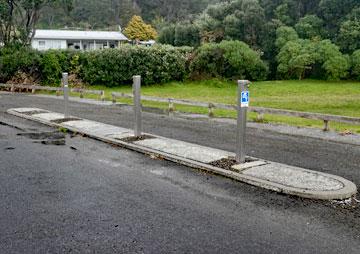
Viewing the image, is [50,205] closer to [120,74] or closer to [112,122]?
[112,122]

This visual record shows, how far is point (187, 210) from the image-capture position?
5961 mm

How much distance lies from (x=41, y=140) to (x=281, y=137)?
250 inches

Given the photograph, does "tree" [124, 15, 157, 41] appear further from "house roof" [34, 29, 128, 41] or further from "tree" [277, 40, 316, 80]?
"tree" [277, 40, 316, 80]

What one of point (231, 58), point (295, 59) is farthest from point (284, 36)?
point (231, 58)

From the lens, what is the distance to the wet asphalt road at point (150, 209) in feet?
16.1

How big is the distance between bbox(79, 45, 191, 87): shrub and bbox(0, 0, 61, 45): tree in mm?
4330

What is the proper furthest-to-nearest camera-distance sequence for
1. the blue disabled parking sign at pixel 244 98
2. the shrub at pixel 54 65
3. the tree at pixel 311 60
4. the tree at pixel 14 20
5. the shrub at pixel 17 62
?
the tree at pixel 311 60
the tree at pixel 14 20
the shrub at pixel 54 65
the shrub at pixel 17 62
the blue disabled parking sign at pixel 244 98

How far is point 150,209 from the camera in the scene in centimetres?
599

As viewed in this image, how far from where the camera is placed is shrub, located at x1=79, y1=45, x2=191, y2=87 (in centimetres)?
3103

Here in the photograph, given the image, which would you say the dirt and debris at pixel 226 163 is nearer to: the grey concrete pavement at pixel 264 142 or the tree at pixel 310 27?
the grey concrete pavement at pixel 264 142

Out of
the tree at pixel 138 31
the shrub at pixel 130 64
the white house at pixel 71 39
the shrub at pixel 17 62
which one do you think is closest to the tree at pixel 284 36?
the shrub at pixel 130 64

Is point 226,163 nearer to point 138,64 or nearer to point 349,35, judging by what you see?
point 138,64

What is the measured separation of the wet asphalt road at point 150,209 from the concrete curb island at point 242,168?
250 mm

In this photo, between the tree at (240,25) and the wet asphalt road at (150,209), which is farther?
the tree at (240,25)
